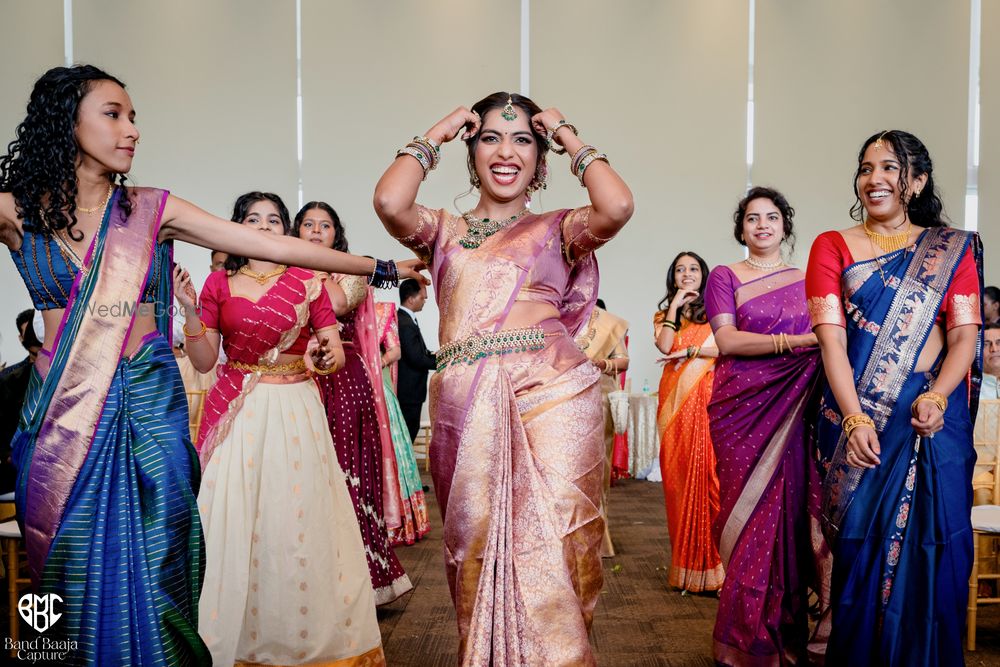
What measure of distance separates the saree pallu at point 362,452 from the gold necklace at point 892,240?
232cm

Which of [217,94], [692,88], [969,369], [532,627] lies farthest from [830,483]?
[217,94]

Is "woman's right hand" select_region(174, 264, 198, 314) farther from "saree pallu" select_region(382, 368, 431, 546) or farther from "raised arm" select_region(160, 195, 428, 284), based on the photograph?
"saree pallu" select_region(382, 368, 431, 546)

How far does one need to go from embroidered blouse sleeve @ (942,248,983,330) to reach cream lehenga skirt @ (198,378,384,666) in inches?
77.6

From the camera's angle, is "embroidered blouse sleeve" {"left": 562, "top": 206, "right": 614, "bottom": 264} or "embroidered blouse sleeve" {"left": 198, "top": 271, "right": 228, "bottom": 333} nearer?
"embroidered blouse sleeve" {"left": 562, "top": 206, "right": 614, "bottom": 264}

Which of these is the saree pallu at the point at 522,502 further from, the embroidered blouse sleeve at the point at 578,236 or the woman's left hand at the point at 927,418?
the woman's left hand at the point at 927,418

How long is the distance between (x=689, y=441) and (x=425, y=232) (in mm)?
2657

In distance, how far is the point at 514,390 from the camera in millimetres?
2332

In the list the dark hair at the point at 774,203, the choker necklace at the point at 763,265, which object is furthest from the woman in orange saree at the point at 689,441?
the dark hair at the point at 774,203

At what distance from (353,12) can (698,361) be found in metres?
6.82

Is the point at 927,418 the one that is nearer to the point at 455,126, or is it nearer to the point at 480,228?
the point at 480,228

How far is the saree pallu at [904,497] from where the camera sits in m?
2.63

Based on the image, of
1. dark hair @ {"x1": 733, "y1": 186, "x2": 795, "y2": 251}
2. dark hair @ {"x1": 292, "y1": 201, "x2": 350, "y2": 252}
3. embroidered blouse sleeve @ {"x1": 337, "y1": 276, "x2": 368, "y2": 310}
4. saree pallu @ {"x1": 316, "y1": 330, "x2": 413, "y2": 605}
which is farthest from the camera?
dark hair @ {"x1": 292, "y1": 201, "x2": 350, "y2": 252}

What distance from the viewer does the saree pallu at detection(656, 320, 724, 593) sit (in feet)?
14.6

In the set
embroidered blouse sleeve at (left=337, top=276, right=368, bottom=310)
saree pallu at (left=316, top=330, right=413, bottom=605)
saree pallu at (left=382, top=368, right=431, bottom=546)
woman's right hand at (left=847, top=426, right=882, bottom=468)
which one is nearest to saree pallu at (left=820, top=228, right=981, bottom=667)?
woman's right hand at (left=847, top=426, right=882, bottom=468)
